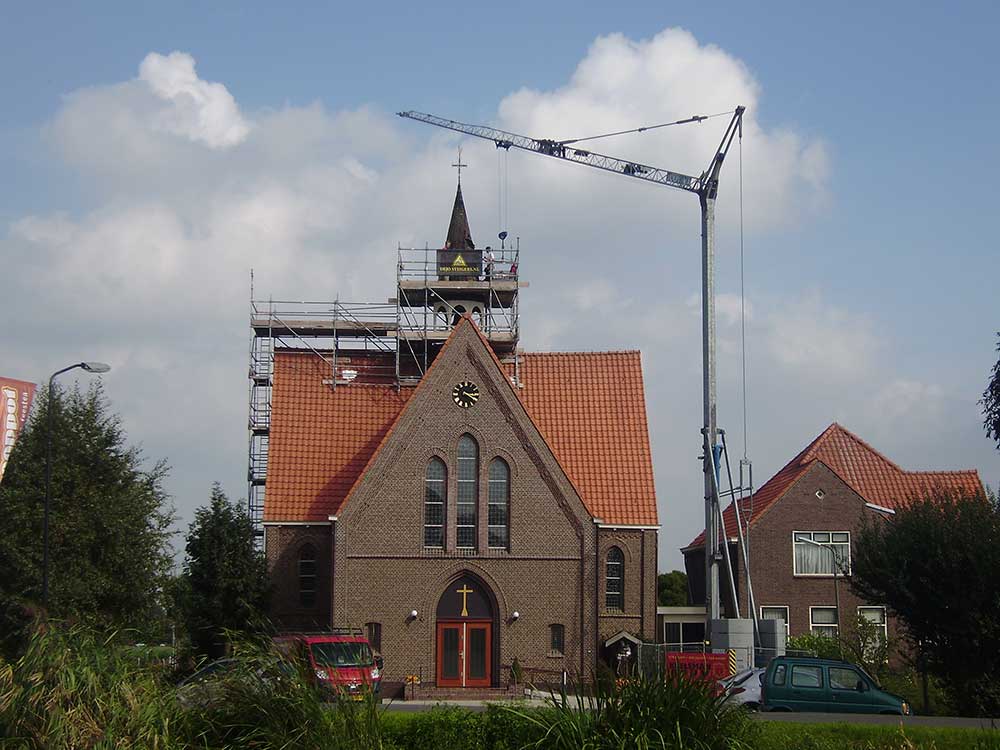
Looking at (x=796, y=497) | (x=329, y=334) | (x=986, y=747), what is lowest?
(x=986, y=747)

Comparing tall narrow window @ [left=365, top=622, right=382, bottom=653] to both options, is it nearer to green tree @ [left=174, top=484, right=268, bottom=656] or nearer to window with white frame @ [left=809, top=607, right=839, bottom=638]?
green tree @ [left=174, top=484, right=268, bottom=656]

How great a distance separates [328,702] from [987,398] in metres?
27.0

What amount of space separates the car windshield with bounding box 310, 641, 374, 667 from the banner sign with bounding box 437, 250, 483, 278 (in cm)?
3266

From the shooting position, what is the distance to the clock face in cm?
4741

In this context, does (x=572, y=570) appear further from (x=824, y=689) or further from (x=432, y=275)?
(x=824, y=689)

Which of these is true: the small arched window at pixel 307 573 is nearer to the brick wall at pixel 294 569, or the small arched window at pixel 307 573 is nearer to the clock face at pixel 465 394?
the brick wall at pixel 294 569

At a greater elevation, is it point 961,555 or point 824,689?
point 961,555

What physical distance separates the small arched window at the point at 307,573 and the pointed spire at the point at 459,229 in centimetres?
1555

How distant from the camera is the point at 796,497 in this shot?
52.2m

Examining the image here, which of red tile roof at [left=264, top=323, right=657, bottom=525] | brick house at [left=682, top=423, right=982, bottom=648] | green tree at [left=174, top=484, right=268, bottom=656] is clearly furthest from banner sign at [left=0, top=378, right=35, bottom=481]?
brick house at [left=682, top=423, right=982, bottom=648]

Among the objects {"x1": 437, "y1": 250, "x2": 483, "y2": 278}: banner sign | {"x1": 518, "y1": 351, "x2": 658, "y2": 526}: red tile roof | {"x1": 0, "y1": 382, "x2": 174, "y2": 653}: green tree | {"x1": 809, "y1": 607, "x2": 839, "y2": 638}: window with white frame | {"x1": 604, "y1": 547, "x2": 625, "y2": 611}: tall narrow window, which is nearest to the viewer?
{"x1": 0, "y1": 382, "x2": 174, "y2": 653}: green tree

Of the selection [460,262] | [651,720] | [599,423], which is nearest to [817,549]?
[599,423]

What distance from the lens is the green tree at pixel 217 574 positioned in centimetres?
4241

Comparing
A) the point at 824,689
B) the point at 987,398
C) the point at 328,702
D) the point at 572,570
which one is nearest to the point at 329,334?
the point at 572,570
